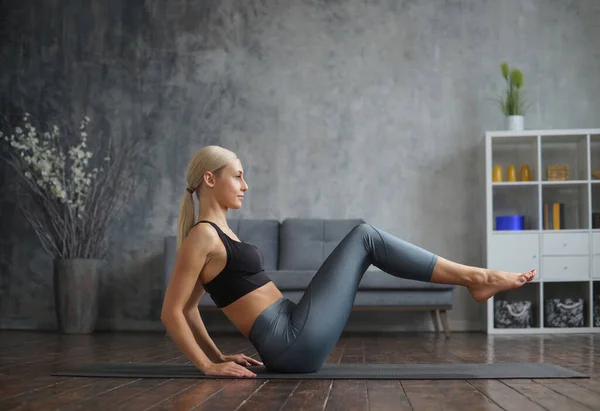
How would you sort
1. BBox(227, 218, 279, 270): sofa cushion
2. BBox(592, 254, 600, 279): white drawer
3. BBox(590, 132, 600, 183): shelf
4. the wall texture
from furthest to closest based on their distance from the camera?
1. the wall texture
2. BBox(590, 132, 600, 183): shelf
3. BBox(227, 218, 279, 270): sofa cushion
4. BBox(592, 254, 600, 279): white drawer

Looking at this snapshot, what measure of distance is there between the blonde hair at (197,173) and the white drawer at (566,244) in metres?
3.83

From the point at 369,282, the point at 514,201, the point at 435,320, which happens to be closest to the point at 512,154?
the point at 514,201

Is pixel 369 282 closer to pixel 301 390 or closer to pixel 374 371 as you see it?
pixel 374 371

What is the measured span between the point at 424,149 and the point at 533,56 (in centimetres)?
123

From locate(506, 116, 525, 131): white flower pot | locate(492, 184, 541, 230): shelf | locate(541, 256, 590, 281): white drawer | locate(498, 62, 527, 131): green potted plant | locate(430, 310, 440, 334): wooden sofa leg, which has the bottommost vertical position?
locate(430, 310, 440, 334): wooden sofa leg

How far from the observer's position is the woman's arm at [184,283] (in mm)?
2545

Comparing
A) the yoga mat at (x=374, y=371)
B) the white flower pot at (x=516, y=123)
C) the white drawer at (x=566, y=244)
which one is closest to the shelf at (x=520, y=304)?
the white drawer at (x=566, y=244)

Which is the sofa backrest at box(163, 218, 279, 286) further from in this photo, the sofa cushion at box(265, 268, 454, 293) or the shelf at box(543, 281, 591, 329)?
the shelf at box(543, 281, 591, 329)

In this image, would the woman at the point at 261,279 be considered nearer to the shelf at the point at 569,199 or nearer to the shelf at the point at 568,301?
the shelf at the point at 568,301

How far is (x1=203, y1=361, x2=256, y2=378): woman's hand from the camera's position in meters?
2.65

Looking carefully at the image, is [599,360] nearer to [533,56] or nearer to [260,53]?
[533,56]

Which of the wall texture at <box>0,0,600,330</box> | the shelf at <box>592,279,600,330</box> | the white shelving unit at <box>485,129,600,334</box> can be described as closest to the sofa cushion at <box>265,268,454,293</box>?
the white shelving unit at <box>485,129,600,334</box>

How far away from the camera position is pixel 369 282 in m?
5.46

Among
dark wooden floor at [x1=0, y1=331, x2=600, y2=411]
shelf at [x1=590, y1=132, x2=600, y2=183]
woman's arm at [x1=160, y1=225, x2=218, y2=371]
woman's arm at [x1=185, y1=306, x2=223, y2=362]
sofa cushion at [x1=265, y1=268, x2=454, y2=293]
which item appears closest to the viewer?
dark wooden floor at [x1=0, y1=331, x2=600, y2=411]
